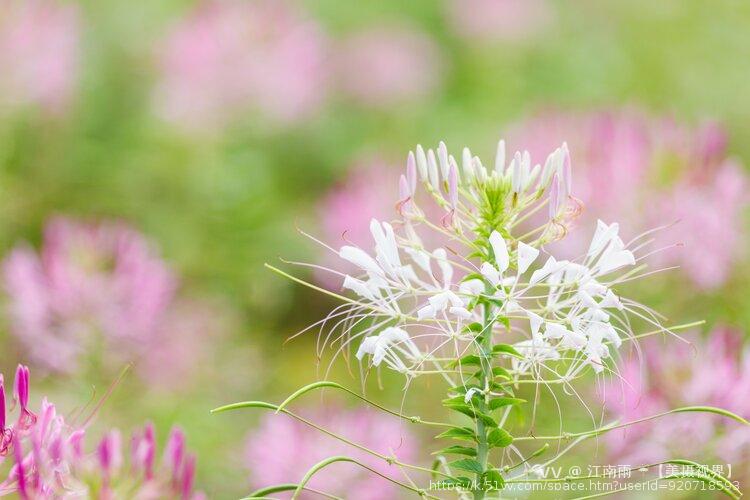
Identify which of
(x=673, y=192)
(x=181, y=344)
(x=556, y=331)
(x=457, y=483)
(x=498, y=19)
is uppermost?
(x=498, y=19)

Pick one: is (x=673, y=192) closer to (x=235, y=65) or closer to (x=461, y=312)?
(x=461, y=312)

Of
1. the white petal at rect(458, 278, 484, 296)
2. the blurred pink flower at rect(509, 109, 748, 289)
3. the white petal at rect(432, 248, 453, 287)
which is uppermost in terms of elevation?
the blurred pink flower at rect(509, 109, 748, 289)

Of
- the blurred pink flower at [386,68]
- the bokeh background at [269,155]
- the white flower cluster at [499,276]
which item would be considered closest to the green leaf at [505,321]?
the white flower cluster at [499,276]

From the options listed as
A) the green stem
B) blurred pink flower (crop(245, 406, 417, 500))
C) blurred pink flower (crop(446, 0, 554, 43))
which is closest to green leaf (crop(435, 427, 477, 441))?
the green stem

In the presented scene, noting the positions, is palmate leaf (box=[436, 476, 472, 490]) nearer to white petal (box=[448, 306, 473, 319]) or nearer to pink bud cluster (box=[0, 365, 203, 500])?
white petal (box=[448, 306, 473, 319])

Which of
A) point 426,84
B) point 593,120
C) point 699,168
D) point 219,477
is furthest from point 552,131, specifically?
point 426,84

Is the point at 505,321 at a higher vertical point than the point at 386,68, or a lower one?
lower

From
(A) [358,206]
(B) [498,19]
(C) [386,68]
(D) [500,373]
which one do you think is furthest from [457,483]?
(B) [498,19]
